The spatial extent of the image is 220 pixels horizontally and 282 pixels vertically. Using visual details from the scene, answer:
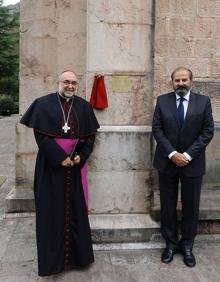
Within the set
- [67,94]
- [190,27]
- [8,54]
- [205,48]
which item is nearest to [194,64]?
[205,48]

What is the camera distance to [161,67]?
5484 millimetres

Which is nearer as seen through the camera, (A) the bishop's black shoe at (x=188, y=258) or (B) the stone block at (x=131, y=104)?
(A) the bishop's black shoe at (x=188, y=258)

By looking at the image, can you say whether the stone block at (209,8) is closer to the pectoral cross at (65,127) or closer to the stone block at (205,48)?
the stone block at (205,48)

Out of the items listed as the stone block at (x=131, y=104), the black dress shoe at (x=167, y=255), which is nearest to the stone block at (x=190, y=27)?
the stone block at (x=131, y=104)

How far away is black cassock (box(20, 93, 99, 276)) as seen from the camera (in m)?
3.83

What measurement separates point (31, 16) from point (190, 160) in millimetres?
3566

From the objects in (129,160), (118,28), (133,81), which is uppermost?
(118,28)

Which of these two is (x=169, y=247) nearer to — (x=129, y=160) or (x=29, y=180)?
(x=129, y=160)

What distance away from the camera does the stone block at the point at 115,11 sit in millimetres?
4383

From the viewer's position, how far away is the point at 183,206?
4.23 meters

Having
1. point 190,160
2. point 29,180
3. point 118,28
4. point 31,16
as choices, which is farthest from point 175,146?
point 31,16

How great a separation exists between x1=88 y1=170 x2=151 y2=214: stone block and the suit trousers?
42cm

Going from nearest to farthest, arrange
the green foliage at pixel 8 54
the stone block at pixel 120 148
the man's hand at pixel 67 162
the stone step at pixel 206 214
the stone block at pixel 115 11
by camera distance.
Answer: the man's hand at pixel 67 162, the stone block at pixel 115 11, the stone block at pixel 120 148, the stone step at pixel 206 214, the green foliage at pixel 8 54

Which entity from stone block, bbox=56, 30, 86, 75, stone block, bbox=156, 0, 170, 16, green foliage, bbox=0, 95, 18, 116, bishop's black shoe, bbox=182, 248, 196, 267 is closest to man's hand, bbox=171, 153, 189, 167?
bishop's black shoe, bbox=182, 248, 196, 267
